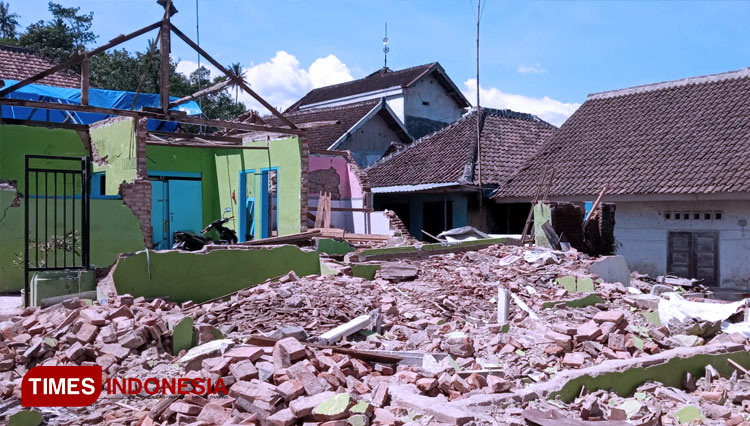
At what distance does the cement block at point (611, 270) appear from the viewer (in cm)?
1096

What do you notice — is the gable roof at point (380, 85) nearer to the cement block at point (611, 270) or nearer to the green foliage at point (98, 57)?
the green foliage at point (98, 57)

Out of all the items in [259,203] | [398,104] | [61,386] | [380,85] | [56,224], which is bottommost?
[61,386]

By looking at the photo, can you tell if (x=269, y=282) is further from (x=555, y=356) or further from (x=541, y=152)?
(x=541, y=152)

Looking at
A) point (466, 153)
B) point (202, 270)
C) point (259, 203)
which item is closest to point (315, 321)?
point (202, 270)

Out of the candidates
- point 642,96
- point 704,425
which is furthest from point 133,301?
point 642,96

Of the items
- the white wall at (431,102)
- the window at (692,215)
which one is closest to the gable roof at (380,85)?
the white wall at (431,102)

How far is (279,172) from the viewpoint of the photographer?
49.7ft

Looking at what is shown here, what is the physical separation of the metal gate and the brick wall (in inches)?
34.7

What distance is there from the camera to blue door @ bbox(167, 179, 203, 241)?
1667 centimetres

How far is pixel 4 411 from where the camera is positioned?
525 cm

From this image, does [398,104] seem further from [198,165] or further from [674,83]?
[198,165]

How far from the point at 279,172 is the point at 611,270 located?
8146 millimetres

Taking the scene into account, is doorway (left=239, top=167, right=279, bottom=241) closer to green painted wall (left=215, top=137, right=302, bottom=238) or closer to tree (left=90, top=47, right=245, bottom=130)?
green painted wall (left=215, top=137, right=302, bottom=238)

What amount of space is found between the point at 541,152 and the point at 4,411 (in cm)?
1804
